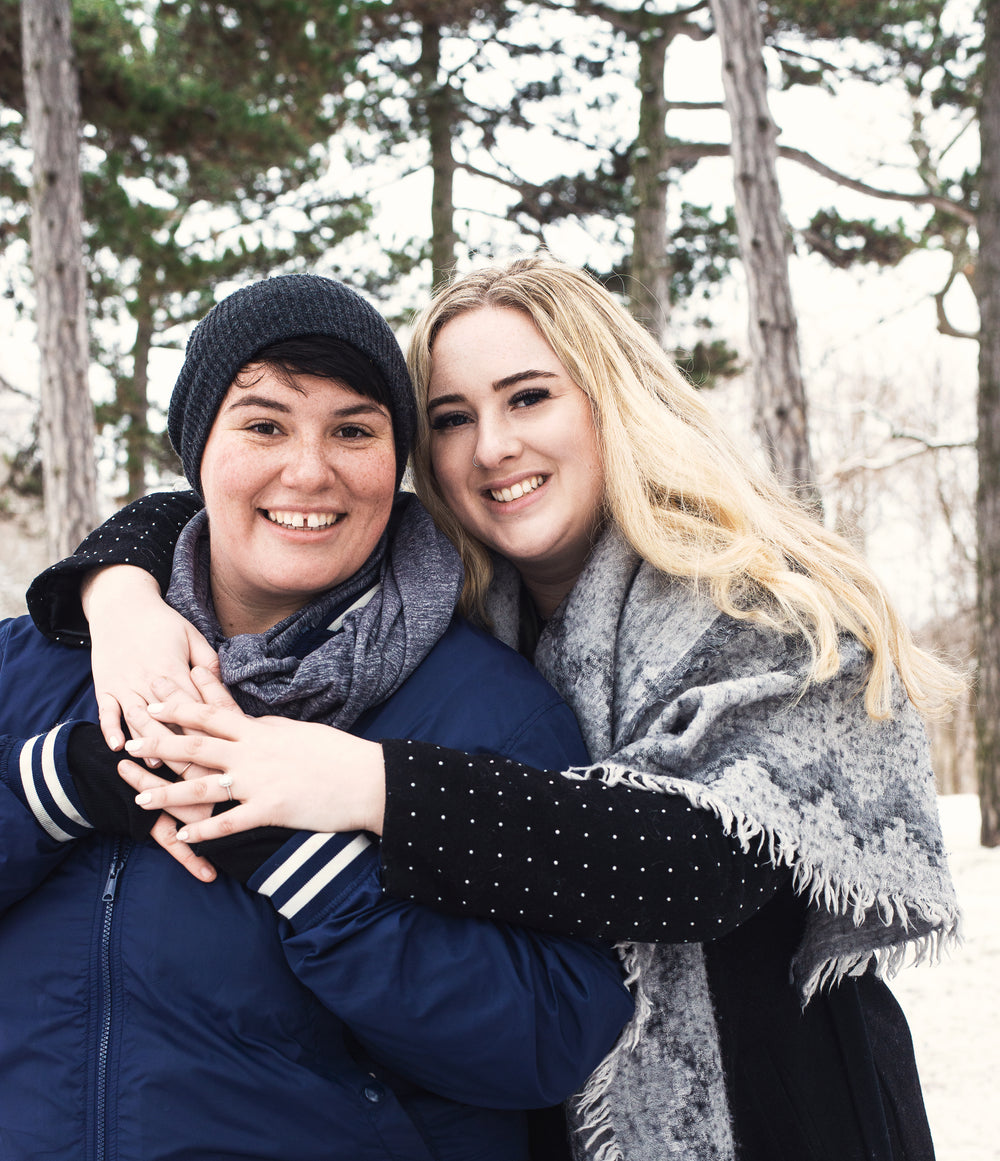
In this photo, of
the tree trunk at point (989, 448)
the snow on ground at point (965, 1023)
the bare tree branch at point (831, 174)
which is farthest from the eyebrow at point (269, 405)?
the bare tree branch at point (831, 174)

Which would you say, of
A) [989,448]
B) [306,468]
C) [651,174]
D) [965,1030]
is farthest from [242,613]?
[651,174]

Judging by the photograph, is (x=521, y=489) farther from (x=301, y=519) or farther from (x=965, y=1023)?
(x=965, y=1023)

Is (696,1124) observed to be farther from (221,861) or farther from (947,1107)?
(947,1107)

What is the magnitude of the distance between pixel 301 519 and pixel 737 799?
2.91 feet

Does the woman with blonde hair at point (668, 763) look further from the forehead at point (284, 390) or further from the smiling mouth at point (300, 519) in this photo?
the forehead at point (284, 390)

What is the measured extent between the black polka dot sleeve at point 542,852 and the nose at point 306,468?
50cm

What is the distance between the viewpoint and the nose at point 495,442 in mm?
2148

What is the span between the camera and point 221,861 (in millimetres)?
1490

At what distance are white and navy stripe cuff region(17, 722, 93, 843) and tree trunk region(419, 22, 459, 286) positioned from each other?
10.3m

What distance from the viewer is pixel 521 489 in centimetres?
222

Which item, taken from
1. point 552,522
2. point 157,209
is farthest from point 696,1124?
point 157,209

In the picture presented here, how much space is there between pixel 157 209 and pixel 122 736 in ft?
29.4

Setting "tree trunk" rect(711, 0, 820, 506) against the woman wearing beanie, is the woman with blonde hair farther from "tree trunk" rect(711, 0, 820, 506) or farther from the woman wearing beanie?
"tree trunk" rect(711, 0, 820, 506)

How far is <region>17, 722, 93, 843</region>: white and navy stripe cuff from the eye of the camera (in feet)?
4.99
